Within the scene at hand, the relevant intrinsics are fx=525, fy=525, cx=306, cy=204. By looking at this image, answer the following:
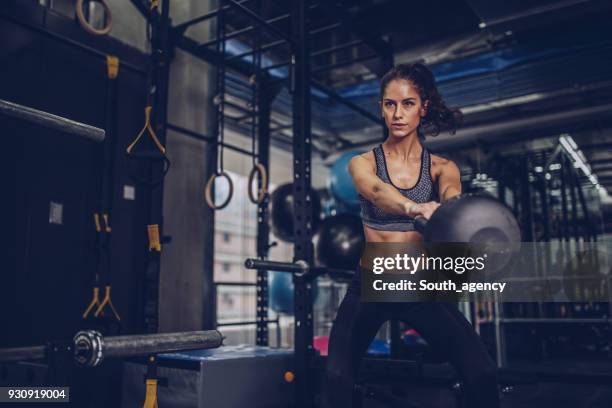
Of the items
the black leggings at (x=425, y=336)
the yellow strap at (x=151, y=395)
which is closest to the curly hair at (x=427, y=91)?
the black leggings at (x=425, y=336)

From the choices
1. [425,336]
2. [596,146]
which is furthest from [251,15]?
[596,146]

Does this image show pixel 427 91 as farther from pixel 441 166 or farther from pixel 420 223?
pixel 420 223

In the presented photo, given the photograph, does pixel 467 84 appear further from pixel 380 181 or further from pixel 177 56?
pixel 380 181

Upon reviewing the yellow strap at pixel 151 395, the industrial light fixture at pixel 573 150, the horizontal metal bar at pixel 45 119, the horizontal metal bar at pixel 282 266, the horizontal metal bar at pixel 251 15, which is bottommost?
the yellow strap at pixel 151 395

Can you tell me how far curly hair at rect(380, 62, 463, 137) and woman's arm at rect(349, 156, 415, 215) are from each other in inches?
11.6

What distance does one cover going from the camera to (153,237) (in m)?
2.64

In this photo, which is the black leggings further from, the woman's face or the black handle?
the woman's face

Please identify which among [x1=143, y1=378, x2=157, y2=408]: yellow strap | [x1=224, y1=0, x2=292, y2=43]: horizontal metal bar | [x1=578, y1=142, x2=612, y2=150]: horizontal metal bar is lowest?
[x1=143, y1=378, x2=157, y2=408]: yellow strap

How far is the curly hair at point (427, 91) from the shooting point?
78.6 inches

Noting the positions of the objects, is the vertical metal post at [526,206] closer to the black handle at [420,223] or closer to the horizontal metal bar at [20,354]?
the black handle at [420,223]

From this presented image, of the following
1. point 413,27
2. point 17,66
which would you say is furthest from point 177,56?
point 413,27

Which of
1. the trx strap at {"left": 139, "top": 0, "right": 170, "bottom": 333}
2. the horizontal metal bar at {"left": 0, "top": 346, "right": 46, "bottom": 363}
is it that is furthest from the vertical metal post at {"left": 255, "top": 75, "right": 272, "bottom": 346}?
the horizontal metal bar at {"left": 0, "top": 346, "right": 46, "bottom": 363}

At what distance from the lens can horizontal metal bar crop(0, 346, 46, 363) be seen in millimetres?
1304

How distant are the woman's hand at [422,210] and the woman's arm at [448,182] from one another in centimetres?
21
